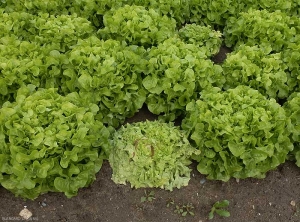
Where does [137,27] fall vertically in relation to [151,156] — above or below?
above

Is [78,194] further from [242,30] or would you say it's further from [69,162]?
[242,30]

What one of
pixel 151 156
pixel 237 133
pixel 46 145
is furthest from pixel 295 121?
pixel 46 145

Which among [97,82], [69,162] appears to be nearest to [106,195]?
[69,162]

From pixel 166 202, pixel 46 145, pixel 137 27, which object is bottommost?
pixel 166 202

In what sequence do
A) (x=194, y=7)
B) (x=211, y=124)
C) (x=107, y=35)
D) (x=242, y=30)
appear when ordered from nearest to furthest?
(x=211, y=124)
(x=107, y=35)
(x=242, y=30)
(x=194, y=7)

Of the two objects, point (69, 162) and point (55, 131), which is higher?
point (55, 131)

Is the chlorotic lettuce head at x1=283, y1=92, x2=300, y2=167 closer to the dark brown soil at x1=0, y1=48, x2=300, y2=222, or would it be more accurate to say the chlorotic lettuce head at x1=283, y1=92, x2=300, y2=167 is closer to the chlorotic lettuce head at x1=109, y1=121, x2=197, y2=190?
the dark brown soil at x1=0, y1=48, x2=300, y2=222

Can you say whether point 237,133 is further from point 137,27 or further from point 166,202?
point 137,27
